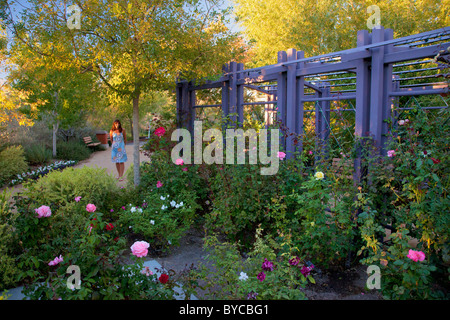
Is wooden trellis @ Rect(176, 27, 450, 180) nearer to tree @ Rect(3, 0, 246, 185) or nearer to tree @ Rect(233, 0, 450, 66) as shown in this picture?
tree @ Rect(3, 0, 246, 185)

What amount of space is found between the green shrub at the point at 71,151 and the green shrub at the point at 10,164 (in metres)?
3.32

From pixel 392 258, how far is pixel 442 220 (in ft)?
1.44

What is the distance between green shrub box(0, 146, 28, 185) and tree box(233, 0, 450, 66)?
23.0ft

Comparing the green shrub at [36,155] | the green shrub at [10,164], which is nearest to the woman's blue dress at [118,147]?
the green shrub at [10,164]

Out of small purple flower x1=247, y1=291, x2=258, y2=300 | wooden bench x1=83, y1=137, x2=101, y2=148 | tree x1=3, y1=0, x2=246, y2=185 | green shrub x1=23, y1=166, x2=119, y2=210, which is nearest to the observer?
small purple flower x1=247, y1=291, x2=258, y2=300

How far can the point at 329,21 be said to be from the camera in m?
10.9

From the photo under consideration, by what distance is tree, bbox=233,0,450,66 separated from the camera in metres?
10.1

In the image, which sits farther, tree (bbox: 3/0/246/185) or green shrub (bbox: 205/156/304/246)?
tree (bbox: 3/0/246/185)

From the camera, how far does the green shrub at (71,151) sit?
12633 millimetres

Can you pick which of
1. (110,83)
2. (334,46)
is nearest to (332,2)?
(334,46)

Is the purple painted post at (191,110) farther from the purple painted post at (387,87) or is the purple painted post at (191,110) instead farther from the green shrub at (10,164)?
the green shrub at (10,164)

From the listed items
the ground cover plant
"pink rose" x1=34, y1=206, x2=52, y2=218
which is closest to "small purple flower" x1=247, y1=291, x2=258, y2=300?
the ground cover plant

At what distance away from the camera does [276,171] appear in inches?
147
